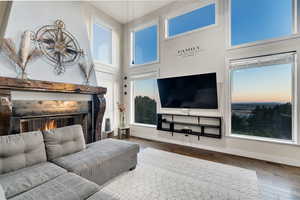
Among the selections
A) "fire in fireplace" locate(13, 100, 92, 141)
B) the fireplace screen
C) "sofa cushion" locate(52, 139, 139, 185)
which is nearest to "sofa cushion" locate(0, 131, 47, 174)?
"sofa cushion" locate(52, 139, 139, 185)

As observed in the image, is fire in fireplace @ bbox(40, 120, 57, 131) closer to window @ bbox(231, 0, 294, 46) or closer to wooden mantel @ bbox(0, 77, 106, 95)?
wooden mantel @ bbox(0, 77, 106, 95)

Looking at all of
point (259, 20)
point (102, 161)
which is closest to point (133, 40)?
point (259, 20)

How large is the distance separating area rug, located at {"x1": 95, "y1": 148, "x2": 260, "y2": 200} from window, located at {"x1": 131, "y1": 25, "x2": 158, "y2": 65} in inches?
131

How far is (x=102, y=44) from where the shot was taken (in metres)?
4.66

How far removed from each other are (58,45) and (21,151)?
215 centimetres

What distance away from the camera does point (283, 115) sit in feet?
9.62

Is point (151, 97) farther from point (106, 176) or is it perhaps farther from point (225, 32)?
point (106, 176)

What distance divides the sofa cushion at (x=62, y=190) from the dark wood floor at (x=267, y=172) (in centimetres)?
221

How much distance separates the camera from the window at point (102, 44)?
4.43 meters

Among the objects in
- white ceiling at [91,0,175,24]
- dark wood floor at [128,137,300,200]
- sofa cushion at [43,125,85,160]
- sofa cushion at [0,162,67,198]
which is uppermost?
white ceiling at [91,0,175,24]

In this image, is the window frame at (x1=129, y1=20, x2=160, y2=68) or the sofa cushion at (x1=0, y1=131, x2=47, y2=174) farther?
the window frame at (x1=129, y1=20, x2=160, y2=68)

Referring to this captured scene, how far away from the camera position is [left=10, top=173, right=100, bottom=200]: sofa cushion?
118 cm

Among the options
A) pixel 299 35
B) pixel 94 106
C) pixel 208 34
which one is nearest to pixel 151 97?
pixel 94 106

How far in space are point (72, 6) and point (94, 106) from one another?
91.8 inches
